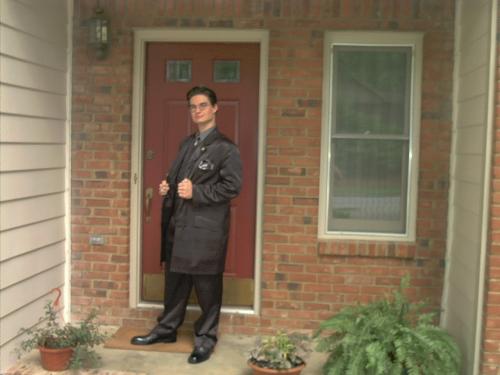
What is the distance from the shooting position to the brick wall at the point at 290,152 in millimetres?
4844

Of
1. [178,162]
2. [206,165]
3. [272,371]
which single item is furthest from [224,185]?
[272,371]

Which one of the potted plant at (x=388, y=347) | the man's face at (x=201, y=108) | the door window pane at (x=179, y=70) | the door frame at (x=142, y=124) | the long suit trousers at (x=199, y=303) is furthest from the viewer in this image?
the door window pane at (x=179, y=70)

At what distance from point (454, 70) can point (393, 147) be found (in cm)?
72

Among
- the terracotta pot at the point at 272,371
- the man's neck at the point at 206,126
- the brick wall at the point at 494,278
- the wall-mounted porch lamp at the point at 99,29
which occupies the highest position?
the wall-mounted porch lamp at the point at 99,29

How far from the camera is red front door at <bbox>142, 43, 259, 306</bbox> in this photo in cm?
504

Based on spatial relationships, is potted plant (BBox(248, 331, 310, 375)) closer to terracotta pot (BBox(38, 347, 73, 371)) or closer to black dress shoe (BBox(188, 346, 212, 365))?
black dress shoe (BBox(188, 346, 212, 365))

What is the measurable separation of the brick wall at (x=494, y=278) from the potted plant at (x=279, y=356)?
1130 mm

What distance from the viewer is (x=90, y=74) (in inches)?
199

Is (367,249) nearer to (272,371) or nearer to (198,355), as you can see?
(272,371)

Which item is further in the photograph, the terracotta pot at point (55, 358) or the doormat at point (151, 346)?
the doormat at point (151, 346)

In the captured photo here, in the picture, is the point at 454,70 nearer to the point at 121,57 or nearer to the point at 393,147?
the point at 393,147

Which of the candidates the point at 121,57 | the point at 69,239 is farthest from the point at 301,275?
the point at 121,57

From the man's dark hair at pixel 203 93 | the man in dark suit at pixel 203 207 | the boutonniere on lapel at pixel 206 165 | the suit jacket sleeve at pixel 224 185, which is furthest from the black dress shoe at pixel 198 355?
the man's dark hair at pixel 203 93

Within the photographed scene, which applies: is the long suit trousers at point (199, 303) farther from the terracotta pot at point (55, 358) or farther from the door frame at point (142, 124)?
the terracotta pot at point (55, 358)
